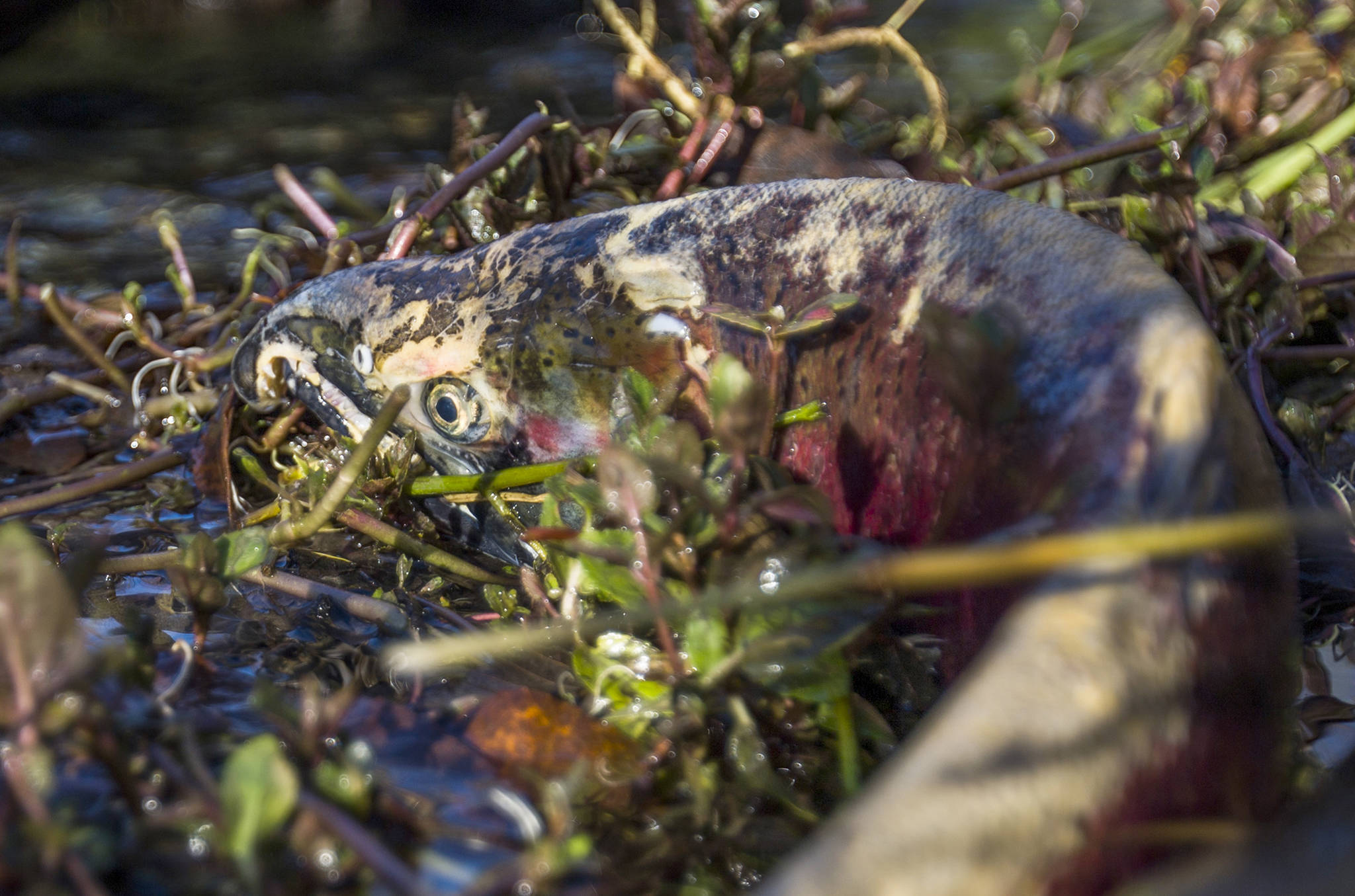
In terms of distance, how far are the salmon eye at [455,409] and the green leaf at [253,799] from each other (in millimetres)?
1128

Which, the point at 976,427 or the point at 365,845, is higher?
the point at 976,427

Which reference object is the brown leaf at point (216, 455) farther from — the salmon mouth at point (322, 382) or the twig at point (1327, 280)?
the twig at point (1327, 280)

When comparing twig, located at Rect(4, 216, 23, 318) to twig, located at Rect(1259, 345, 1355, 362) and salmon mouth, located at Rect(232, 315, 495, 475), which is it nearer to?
salmon mouth, located at Rect(232, 315, 495, 475)

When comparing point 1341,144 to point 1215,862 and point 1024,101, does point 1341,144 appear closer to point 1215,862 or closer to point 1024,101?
point 1024,101

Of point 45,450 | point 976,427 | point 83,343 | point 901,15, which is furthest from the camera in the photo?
point 901,15

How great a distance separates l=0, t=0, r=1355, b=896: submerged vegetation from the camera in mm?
1113

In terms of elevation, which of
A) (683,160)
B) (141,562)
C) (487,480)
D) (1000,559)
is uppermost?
(1000,559)

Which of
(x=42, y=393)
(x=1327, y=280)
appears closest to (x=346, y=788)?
(x=1327, y=280)

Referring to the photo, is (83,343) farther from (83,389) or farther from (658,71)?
(658,71)

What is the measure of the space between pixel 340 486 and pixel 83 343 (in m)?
1.32

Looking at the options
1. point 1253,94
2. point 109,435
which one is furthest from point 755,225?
point 1253,94

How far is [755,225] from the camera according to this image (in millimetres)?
2057

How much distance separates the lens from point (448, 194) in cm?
262

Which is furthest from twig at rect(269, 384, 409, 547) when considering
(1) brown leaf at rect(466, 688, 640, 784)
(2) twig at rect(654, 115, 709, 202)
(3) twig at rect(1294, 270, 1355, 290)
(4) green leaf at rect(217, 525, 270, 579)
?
(3) twig at rect(1294, 270, 1355, 290)
